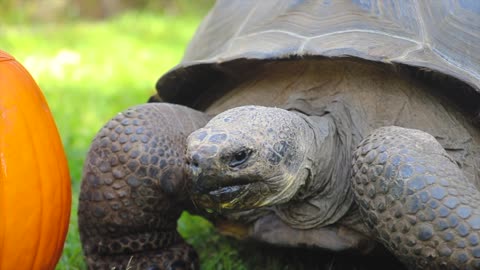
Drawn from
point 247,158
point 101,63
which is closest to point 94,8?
point 101,63

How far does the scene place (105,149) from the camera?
107 inches

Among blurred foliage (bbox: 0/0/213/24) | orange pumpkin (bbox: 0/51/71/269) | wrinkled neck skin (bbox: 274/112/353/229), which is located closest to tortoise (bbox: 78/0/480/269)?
wrinkled neck skin (bbox: 274/112/353/229)

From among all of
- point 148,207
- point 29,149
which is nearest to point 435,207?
point 148,207

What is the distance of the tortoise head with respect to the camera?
2.19 metres

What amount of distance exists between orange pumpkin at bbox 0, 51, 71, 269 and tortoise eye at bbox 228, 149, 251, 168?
785 millimetres

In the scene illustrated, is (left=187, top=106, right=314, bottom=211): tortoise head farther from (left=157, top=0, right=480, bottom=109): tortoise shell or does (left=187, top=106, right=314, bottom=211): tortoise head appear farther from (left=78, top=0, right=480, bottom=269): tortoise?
(left=157, top=0, right=480, bottom=109): tortoise shell

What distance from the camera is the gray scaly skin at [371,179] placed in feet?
7.19

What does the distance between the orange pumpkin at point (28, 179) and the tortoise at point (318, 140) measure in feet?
0.41

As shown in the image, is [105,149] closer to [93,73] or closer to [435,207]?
[435,207]

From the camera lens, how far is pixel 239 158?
7.35 feet

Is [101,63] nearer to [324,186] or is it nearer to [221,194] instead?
[324,186]

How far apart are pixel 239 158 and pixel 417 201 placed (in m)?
0.56

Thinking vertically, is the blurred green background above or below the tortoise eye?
below

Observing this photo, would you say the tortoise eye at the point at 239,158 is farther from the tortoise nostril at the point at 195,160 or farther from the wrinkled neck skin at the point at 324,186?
the wrinkled neck skin at the point at 324,186
